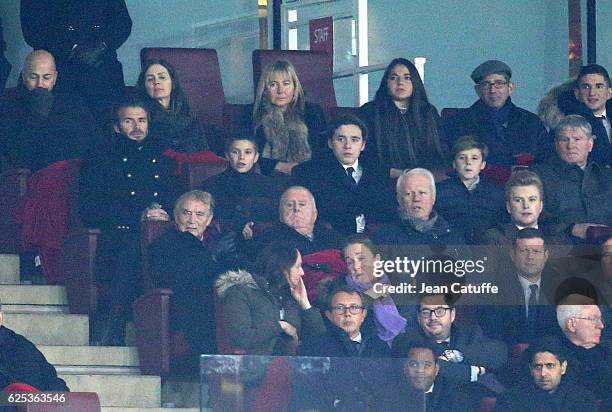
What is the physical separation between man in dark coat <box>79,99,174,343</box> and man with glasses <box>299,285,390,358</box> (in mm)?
918

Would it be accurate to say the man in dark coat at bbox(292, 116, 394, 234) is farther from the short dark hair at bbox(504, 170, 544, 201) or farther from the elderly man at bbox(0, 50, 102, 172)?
the elderly man at bbox(0, 50, 102, 172)

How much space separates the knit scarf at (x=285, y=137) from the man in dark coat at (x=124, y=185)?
1.67ft

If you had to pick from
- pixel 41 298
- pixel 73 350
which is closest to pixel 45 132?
pixel 41 298

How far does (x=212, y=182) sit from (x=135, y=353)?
0.77 meters

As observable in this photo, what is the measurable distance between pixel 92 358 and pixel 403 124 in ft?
5.58

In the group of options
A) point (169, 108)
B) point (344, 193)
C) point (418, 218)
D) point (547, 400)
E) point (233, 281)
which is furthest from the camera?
point (169, 108)

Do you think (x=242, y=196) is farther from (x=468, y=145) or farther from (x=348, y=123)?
(x=468, y=145)

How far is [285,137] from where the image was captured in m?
8.20

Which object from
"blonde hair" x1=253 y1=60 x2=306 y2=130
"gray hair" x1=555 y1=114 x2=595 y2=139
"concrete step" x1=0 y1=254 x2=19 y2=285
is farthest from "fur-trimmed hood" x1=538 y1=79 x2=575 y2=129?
"concrete step" x1=0 y1=254 x2=19 y2=285

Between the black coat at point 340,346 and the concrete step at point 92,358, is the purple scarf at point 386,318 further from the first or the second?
the concrete step at point 92,358

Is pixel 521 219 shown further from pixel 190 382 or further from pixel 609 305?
pixel 190 382

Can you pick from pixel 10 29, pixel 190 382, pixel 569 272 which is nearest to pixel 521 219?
pixel 569 272

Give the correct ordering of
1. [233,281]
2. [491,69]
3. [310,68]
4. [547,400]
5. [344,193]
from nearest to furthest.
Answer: [547,400], [233,281], [344,193], [491,69], [310,68]

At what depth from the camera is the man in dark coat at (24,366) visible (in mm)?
6801
